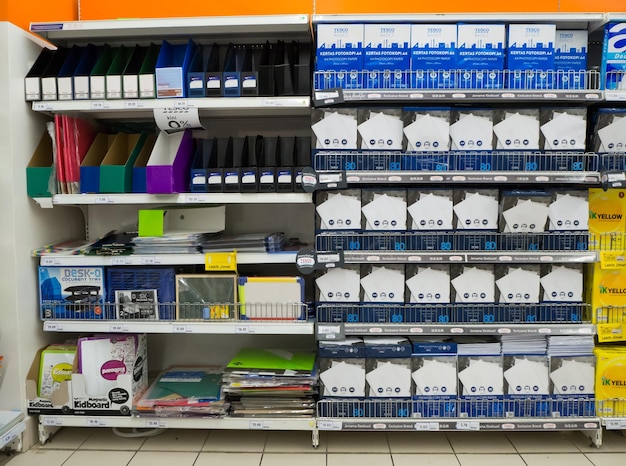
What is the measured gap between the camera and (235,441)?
2953 mm

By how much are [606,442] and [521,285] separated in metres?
1.04

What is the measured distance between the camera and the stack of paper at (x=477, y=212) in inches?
108

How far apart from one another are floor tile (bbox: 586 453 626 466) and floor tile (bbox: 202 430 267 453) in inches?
68.9

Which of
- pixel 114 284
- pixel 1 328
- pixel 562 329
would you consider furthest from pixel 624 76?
pixel 1 328

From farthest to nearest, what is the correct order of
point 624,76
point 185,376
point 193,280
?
point 185,376
point 193,280
point 624,76

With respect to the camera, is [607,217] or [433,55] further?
[607,217]

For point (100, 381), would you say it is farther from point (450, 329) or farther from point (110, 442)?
point (450, 329)

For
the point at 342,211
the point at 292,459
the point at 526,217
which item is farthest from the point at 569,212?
the point at 292,459

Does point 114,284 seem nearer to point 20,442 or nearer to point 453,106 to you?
point 20,442

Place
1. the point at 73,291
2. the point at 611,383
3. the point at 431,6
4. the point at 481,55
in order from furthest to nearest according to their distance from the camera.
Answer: the point at 431,6 → the point at 73,291 → the point at 611,383 → the point at 481,55

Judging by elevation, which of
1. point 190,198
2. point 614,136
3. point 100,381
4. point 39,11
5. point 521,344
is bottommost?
point 100,381

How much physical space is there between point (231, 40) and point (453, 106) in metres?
1.33

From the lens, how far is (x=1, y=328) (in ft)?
9.06

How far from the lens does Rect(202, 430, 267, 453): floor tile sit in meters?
2.87
